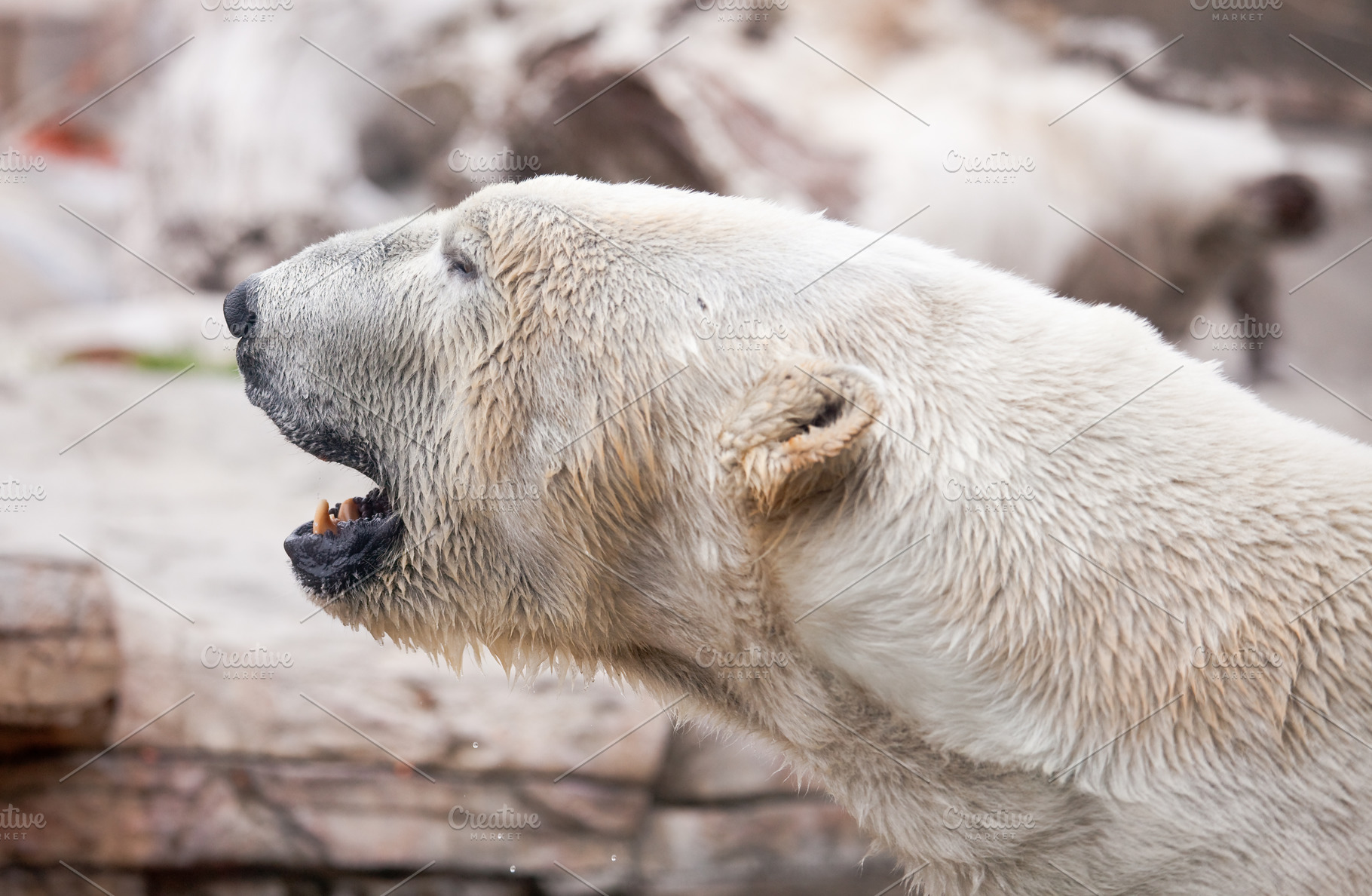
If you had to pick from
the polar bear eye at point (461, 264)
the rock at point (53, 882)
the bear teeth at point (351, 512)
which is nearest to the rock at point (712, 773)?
the rock at point (53, 882)

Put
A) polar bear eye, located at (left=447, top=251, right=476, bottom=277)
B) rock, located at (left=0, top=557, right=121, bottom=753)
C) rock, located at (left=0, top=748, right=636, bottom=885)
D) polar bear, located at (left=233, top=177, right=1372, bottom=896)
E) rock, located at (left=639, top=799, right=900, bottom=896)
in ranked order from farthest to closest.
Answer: rock, located at (left=639, top=799, right=900, bottom=896) < rock, located at (left=0, top=748, right=636, bottom=885) < rock, located at (left=0, top=557, right=121, bottom=753) < polar bear eye, located at (left=447, top=251, right=476, bottom=277) < polar bear, located at (left=233, top=177, right=1372, bottom=896)

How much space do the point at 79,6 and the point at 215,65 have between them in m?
7.15

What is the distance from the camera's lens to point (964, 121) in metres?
5.48

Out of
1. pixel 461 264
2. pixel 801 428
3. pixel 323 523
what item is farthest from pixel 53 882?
pixel 801 428

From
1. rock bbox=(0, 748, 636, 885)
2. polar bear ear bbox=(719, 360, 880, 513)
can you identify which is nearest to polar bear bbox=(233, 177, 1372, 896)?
polar bear ear bbox=(719, 360, 880, 513)

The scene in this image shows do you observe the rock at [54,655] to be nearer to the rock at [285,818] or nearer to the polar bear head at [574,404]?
the rock at [285,818]

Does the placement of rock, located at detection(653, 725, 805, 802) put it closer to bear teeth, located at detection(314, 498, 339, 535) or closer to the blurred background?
the blurred background

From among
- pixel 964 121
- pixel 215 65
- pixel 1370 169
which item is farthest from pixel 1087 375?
pixel 215 65

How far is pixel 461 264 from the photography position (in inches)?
77.7

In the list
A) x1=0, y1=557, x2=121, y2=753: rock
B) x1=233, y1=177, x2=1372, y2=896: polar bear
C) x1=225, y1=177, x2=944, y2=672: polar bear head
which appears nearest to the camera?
x1=233, y1=177, x2=1372, y2=896: polar bear

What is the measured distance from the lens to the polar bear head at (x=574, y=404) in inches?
65.5

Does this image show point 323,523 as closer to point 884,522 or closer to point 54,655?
point 884,522

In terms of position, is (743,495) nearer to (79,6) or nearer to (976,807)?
(976,807)

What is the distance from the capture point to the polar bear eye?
6.40 feet
